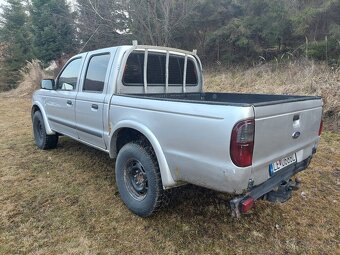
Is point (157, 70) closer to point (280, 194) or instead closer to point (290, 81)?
point (280, 194)

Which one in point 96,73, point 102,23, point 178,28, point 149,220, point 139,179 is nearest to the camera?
point 149,220

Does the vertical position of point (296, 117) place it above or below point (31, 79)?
above

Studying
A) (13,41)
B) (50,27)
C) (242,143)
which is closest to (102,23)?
(50,27)

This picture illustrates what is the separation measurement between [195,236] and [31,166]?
10.2ft

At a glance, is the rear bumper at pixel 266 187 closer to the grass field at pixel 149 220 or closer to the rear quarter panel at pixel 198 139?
the rear quarter panel at pixel 198 139

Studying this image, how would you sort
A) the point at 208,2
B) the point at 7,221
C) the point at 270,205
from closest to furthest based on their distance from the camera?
the point at 7,221 → the point at 270,205 → the point at 208,2

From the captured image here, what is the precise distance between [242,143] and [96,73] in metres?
2.39

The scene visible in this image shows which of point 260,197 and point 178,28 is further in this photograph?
point 178,28

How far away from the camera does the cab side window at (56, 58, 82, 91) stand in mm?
4145

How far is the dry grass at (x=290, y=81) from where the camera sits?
254 inches

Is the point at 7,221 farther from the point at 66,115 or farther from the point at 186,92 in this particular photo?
the point at 186,92

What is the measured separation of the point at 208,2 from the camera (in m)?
12.7

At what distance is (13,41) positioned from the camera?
1942 centimetres

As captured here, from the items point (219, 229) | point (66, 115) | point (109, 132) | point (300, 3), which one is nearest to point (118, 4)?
point (300, 3)
